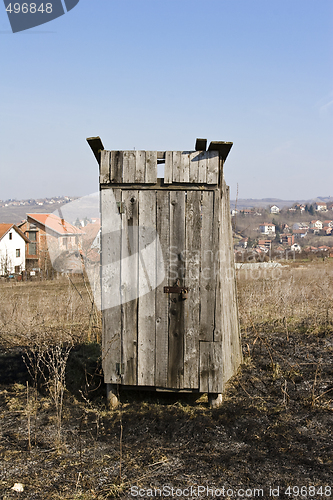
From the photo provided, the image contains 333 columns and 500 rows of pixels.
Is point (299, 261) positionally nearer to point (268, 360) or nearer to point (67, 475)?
point (268, 360)

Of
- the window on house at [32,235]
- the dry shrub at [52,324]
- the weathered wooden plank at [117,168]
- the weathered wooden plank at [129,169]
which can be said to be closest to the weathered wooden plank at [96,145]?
the weathered wooden plank at [117,168]

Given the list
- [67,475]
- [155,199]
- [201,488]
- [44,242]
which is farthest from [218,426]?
[44,242]

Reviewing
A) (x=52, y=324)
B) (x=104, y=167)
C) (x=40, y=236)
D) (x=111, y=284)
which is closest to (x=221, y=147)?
(x=104, y=167)

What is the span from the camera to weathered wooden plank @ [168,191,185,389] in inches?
158

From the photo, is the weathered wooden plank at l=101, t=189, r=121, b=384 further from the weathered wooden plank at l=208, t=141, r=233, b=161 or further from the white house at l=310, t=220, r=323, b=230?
the white house at l=310, t=220, r=323, b=230

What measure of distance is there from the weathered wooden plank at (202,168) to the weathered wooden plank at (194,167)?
32 millimetres

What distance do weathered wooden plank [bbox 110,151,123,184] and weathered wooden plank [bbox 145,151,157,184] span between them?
0.94 ft

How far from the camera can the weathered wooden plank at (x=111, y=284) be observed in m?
4.10

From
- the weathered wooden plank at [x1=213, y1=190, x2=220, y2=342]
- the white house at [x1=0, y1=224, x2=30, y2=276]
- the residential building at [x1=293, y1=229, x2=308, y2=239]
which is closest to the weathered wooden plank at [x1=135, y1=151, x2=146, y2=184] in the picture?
the weathered wooden plank at [x1=213, y1=190, x2=220, y2=342]

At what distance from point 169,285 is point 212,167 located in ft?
4.43

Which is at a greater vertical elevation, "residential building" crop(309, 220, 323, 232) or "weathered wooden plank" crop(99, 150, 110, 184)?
"residential building" crop(309, 220, 323, 232)

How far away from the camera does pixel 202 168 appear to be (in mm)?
3982

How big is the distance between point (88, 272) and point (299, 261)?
22210 mm

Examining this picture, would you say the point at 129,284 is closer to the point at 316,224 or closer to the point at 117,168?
the point at 117,168
